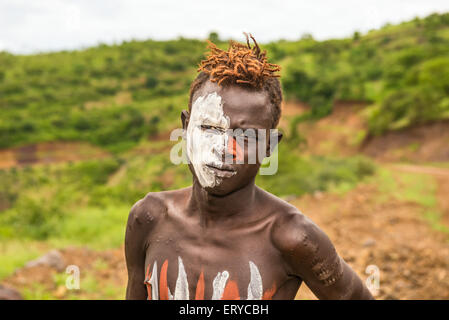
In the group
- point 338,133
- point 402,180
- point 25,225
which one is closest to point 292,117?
point 338,133

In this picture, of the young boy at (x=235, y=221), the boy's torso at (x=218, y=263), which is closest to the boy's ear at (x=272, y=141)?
the young boy at (x=235, y=221)

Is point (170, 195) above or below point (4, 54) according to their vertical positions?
below

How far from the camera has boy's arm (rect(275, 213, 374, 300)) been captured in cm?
153

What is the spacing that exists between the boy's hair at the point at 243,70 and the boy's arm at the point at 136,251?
19.9 inches

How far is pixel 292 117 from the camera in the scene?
97.8 feet

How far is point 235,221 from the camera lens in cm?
160

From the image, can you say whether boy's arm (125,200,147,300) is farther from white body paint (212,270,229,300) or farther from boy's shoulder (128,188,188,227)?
white body paint (212,270,229,300)

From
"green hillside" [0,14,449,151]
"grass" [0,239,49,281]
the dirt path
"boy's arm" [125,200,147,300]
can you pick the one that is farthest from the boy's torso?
"green hillside" [0,14,449,151]

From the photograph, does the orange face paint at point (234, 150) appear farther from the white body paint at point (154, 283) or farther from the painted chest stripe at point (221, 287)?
the white body paint at point (154, 283)

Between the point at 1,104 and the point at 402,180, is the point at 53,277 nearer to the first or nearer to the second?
the point at 402,180

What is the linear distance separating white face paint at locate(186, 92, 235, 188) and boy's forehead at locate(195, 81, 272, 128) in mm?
17
